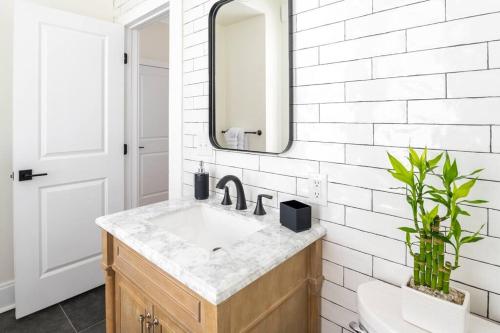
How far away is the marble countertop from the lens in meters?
0.78

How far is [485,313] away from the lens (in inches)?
33.1

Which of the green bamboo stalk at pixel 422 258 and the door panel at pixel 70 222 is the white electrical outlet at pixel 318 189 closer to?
the green bamboo stalk at pixel 422 258

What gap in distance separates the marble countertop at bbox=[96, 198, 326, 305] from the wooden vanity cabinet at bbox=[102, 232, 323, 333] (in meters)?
0.05

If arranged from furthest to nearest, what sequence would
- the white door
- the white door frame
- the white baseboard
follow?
the white door < the white baseboard < the white door frame

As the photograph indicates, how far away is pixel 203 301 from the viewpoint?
0.80 metres

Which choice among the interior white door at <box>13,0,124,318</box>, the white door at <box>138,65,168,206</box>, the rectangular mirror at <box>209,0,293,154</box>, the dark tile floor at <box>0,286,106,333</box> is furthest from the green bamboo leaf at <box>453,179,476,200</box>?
the white door at <box>138,65,168,206</box>

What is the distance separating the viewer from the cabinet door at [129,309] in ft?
3.59

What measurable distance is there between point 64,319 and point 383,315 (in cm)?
202

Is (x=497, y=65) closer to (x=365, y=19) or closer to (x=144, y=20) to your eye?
(x=365, y=19)

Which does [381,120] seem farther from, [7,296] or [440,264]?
[7,296]

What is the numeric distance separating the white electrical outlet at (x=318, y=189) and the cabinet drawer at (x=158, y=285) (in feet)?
1.89

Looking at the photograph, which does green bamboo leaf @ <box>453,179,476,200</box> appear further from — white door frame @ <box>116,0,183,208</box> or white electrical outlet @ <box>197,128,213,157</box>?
white door frame @ <box>116,0,183,208</box>

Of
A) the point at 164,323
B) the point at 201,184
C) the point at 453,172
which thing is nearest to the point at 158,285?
the point at 164,323

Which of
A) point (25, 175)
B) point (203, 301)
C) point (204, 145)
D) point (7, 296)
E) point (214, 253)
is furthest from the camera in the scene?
point (7, 296)
